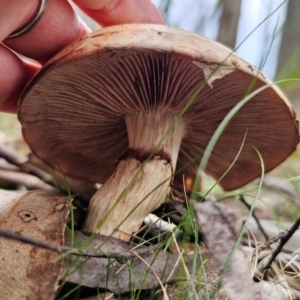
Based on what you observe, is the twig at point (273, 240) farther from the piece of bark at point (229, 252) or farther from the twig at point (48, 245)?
the twig at point (48, 245)

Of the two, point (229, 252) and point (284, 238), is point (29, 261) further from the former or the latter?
point (284, 238)

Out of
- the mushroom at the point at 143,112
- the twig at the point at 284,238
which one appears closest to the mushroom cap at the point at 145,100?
the mushroom at the point at 143,112

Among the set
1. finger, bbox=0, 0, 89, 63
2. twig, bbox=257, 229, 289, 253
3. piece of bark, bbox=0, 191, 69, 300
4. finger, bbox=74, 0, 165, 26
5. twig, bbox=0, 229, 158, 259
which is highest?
finger, bbox=74, 0, 165, 26

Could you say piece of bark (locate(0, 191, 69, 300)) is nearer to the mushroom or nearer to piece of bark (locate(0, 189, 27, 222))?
piece of bark (locate(0, 189, 27, 222))

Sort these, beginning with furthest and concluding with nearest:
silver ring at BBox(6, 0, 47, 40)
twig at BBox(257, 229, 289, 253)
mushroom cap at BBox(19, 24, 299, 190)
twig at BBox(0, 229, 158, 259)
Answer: silver ring at BBox(6, 0, 47, 40) → twig at BBox(257, 229, 289, 253) → mushroom cap at BBox(19, 24, 299, 190) → twig at BBox(0, 229, 158, 259)

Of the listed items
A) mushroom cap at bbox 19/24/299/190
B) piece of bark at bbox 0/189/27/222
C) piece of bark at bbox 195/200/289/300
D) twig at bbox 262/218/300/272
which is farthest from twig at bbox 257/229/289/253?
piece of bark at bbox 0/189/27/222

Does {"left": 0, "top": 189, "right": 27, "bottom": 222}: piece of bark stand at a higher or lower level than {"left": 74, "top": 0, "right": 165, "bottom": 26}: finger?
lower

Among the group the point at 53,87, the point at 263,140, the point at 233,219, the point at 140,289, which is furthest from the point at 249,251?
the point at 53,87
